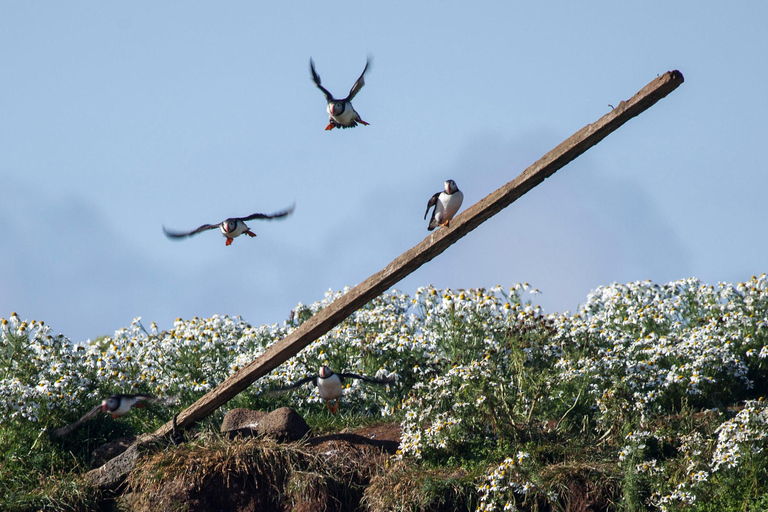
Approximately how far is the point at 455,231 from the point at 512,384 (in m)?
2.19

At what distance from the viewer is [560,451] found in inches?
346

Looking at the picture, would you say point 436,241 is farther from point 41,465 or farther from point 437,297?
point 41,465

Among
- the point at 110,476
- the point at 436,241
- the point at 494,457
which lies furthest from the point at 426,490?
the point at 110,476

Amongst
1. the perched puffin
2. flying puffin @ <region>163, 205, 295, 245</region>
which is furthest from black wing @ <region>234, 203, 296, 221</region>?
the perched puffin

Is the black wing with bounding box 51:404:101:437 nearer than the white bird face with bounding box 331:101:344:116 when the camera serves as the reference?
No

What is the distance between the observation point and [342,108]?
813 cm

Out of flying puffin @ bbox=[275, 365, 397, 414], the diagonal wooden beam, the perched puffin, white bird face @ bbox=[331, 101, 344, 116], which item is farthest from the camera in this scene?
flying puffin @ bbox=[275, 365, 397, 414]

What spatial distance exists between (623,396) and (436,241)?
2594mm

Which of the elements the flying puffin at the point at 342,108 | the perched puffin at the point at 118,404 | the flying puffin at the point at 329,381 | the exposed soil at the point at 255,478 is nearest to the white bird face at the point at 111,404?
the perched puffin at the point at 118,404

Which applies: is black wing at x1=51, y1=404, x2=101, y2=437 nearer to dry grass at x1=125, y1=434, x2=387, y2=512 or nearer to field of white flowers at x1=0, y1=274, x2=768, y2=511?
field of white flowers at x1=0, y1=274, x2=768, y2=511

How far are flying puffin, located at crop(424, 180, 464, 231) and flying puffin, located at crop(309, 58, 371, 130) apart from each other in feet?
3.00

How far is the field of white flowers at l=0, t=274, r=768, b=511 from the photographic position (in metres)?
8.38

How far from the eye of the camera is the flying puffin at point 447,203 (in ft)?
27.1

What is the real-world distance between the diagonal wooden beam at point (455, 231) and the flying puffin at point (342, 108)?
1.23 m
